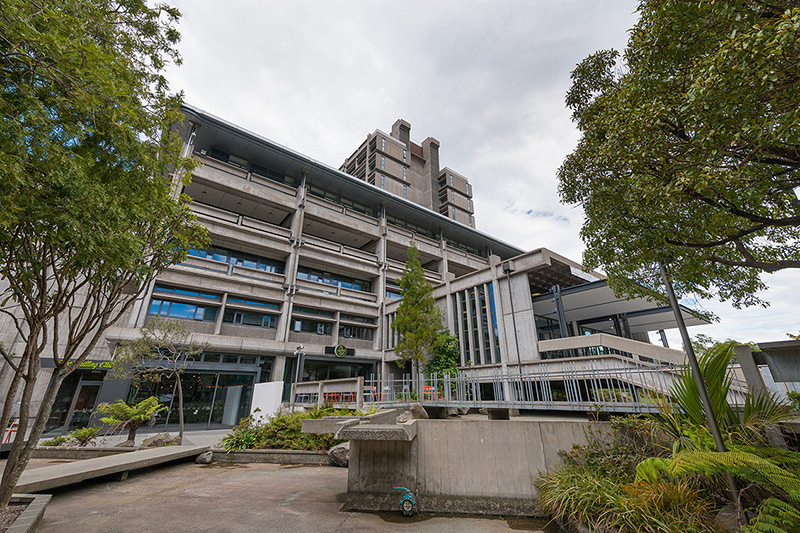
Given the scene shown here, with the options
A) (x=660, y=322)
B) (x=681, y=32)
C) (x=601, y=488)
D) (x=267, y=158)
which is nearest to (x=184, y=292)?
(x=267, y=158)

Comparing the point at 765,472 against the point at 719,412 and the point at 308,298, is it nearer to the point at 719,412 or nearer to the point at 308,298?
the point at 719,412

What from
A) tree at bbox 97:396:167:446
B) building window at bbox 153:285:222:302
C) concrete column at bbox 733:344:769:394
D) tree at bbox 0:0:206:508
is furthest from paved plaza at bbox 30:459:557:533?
building window at bbox 153:285:222:302

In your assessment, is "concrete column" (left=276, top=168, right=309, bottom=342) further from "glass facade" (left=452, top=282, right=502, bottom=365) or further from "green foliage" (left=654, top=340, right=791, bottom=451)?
"green foliage" (left=654, top=340, right=791, bottom=451)

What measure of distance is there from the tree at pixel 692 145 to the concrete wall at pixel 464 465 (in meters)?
4.62

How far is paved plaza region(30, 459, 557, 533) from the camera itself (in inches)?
210

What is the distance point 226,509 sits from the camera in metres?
6.12

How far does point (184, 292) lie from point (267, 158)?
13.6m

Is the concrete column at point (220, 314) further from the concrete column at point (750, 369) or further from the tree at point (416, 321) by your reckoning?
the concrete column at point (750, 369)

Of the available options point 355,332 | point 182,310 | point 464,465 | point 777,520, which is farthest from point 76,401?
point 777,520

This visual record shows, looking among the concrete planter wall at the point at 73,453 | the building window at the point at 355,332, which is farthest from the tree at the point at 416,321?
the concrete planter wall at the point at 73,453

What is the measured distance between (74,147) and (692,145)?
9.78 metres

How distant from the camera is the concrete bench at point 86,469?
6.40m

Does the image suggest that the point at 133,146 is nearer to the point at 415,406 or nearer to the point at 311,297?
the point at 415,406

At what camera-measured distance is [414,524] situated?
561cm
